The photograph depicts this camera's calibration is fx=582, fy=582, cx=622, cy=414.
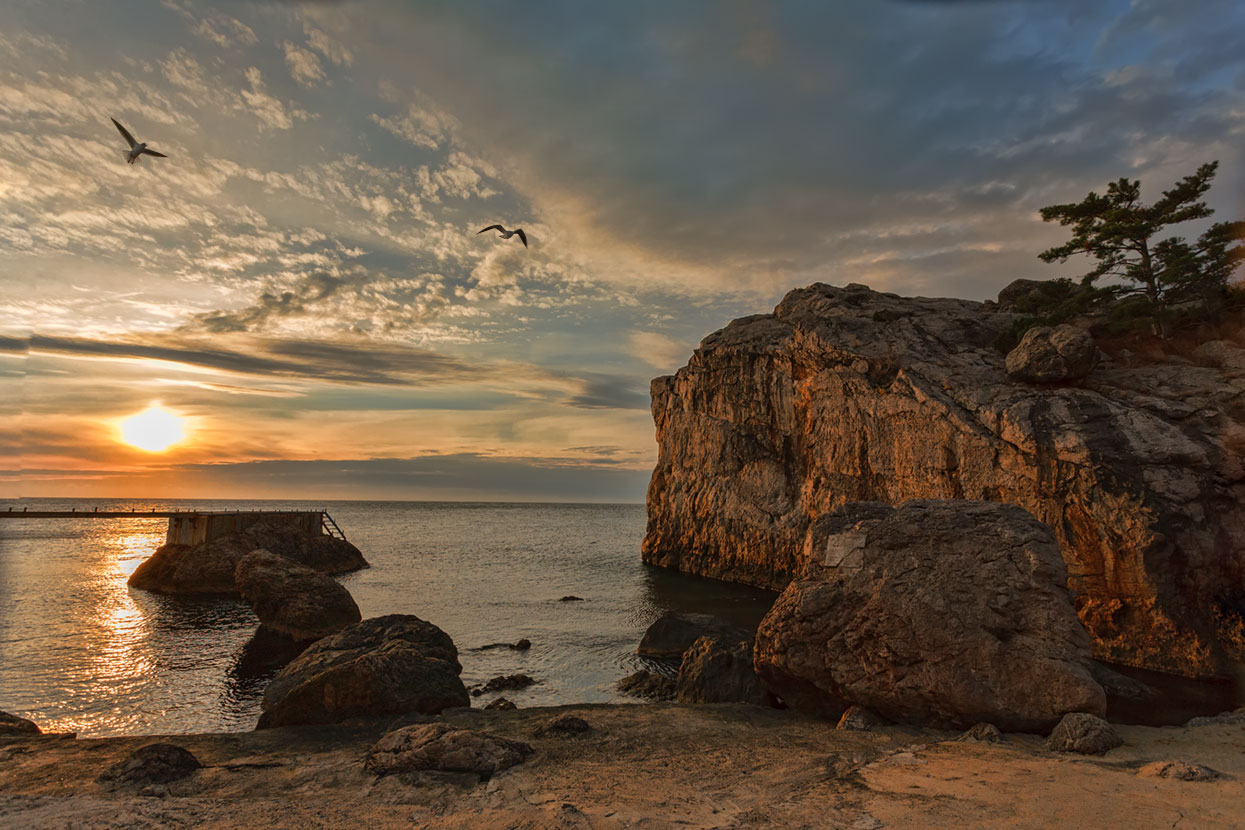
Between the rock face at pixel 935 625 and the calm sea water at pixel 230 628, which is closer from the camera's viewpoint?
the rock face at pixel 935 625

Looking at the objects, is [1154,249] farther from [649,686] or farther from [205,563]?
[205,563]

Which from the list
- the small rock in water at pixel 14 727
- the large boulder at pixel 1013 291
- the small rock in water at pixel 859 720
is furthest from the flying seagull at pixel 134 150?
the large boulder at pixel 1013 291

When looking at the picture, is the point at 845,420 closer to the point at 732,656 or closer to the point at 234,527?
Answer: the point at 732,656

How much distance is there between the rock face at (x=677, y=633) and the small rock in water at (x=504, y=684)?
5.12 meters

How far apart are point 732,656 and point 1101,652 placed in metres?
14.4

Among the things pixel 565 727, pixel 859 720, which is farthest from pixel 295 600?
pixel 859 720

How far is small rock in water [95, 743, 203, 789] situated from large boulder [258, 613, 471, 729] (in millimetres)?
2872

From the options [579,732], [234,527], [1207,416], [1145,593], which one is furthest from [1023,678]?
[234,527]

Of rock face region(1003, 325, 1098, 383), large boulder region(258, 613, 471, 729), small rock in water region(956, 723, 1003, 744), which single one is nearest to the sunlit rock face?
rock face region(1003, 325, 1098, 383)

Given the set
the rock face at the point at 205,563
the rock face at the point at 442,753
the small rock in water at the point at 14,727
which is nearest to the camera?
the rock face at the point at 442,753

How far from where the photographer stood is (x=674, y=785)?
891 cm

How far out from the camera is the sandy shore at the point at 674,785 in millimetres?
7344

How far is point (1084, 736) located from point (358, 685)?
1428 centimetres

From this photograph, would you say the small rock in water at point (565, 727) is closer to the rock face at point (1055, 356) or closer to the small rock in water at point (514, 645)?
the small rock in water at point (514, 645)
